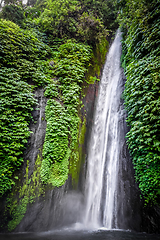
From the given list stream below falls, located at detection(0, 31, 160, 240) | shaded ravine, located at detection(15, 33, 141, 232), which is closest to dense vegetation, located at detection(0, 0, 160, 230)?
shaded ravine, located at detection(15, 33, 141, 232)

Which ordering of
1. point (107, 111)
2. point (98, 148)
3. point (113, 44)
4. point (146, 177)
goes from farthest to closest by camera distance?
1. point (113, 44)
2. point (107, 111)
3. point (98, 148)
4. point (146, 177)

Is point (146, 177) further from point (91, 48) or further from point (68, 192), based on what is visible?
point (91, 48)

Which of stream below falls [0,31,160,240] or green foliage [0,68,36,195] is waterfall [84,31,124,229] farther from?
green foliage [0,68,36,195]

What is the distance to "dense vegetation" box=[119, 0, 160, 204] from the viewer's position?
4461mm

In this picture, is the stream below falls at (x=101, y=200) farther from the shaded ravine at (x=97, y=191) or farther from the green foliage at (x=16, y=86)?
the green foliage at (x=16, y=86)

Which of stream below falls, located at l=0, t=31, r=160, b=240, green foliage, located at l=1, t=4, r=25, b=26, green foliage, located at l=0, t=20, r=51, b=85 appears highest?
green foliage, located at l=1, t=4, r=25, b=26

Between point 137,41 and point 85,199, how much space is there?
23.4ft

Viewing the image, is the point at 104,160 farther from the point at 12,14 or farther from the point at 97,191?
the point at 12,14

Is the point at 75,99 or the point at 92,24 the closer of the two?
the point at 75,99

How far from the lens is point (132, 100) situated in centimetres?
553

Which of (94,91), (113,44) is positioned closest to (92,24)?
(113,44)

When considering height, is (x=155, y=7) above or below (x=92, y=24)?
below

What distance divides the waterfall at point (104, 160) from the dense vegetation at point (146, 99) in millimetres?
1096

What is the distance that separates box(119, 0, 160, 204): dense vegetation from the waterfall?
1.10 meters
